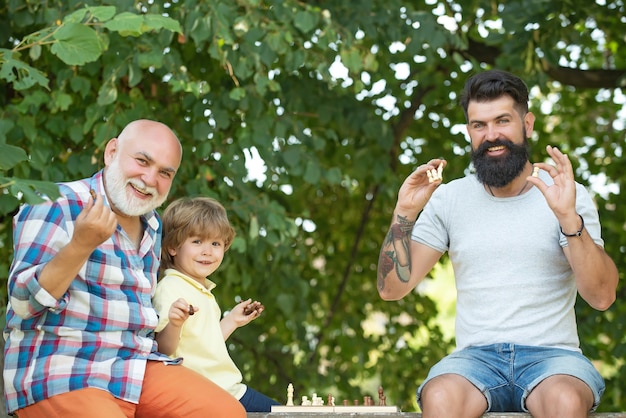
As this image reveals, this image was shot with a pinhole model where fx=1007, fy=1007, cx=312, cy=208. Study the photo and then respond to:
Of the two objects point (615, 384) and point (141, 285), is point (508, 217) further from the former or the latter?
point (615, 384)

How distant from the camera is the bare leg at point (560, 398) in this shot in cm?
313

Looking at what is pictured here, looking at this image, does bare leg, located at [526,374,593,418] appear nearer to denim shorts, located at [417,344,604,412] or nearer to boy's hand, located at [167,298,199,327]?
denim shorts, located at [417,344,604,412]

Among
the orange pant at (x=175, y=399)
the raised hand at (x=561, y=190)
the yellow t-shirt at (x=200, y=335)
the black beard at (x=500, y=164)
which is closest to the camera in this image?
the orange pant at (x=175, y=399)

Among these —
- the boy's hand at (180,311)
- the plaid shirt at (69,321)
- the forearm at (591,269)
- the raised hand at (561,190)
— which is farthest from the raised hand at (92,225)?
the forearm at (591,269)

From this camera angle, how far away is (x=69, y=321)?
303 cm

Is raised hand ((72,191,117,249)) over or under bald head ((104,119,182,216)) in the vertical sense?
under

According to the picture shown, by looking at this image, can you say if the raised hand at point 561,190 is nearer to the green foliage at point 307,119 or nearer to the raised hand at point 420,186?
the raised hand at point 420,186

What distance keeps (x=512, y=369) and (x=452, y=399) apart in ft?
0.96

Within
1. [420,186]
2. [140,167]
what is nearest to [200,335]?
[140,167]

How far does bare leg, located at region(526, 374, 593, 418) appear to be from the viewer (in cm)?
313

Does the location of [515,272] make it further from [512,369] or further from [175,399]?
[175,399]

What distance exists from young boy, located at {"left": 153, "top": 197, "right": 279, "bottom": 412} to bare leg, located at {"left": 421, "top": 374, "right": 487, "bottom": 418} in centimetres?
64

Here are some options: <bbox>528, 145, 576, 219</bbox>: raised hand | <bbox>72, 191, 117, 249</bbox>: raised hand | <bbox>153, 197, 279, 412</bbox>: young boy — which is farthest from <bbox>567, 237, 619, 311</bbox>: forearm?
<bbox>72, 191, 117, 249</bbox>: raised hand

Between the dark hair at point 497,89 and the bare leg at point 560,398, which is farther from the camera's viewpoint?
the dark hair at point 497,89
